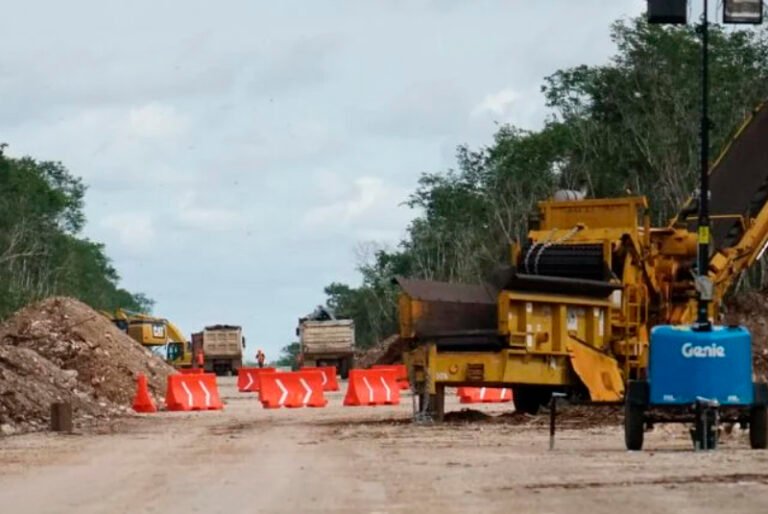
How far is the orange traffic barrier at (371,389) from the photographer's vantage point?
4516 centimetres

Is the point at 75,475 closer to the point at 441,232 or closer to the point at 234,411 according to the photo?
the point at 234,411

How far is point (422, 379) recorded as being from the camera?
31.0 metres

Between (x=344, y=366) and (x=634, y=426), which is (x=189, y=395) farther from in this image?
(x=344, y=366)

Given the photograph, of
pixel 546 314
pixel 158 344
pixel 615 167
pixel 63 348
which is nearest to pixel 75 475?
pixel 546 314

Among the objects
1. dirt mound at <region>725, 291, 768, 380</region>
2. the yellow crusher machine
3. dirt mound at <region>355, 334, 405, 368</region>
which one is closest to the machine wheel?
the yellow crusher machine

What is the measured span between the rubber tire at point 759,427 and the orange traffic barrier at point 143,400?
22.5 m

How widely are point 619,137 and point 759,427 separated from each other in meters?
59.4

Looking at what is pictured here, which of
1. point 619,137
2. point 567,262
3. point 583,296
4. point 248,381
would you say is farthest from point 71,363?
point 619,137

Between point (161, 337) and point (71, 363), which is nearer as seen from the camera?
point (71, 363)

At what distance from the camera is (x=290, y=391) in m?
46.2

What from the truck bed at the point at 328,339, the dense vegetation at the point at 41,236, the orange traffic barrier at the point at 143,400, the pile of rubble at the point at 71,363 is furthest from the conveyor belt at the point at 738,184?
the dense vegetation at the point at 41,236

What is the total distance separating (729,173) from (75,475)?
1548cm

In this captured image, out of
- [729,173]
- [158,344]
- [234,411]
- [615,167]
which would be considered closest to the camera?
[729,173]

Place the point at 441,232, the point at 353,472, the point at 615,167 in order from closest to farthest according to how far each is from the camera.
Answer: the point at 353,472 → the point at 615,167 → the point at 441,232
